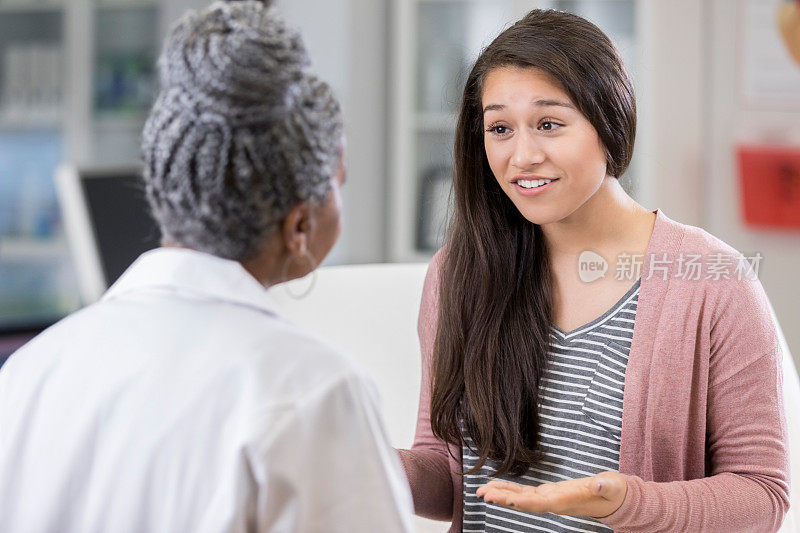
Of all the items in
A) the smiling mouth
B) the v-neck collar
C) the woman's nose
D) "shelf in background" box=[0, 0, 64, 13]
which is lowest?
the v-neck collar

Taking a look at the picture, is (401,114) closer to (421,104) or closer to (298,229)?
(421,104)

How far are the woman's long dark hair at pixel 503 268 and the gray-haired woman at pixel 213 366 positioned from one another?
0.48 meters

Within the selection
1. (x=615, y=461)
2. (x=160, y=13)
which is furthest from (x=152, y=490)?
(x=160, y=13)

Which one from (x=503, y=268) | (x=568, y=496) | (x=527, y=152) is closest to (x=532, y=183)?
(x=527, y=152)

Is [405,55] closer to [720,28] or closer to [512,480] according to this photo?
[720,28]

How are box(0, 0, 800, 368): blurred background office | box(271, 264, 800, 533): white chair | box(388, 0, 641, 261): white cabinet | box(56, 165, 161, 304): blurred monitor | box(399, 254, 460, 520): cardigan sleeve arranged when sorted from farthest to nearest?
box(388, 0, 641, 261): white cabinet → box(0, 0, 800, 368): blurred background office → box(56, 165, 161, 304): blurred monitor → box(271, 264, 800, 533): white chair → box(399, 254, 460, 520): cardigan sleeve

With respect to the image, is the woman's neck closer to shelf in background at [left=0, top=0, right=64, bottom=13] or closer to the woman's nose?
the woman's nose

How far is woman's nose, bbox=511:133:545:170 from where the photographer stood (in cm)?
110

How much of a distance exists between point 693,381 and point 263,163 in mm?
672

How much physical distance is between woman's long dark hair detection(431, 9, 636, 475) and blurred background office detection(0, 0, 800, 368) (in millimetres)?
617

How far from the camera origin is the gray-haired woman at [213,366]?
618 millimetres

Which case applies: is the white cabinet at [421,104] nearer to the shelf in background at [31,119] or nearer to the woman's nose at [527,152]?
the shelf in background at [31,119]

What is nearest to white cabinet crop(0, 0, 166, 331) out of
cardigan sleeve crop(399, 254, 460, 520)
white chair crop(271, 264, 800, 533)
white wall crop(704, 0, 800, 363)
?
white wall crop(704, 0, 800, 363)

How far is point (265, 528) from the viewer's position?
2.05 feet
